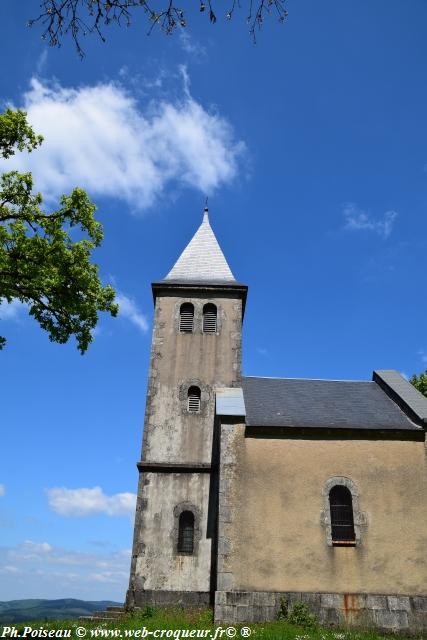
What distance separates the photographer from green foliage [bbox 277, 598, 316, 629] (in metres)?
11.5

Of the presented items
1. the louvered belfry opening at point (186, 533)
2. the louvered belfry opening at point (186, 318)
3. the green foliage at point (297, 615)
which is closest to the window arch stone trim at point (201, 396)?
the louvered belfry opening at point (186, 318)

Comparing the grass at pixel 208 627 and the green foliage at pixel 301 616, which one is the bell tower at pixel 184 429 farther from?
the green foliage at pixel 301 616

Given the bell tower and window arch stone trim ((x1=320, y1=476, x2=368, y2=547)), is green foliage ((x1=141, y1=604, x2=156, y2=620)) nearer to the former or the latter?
the bell tower

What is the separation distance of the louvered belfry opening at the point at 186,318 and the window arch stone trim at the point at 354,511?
9.31 metres

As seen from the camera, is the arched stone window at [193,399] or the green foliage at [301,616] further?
the arched stone window at [193,399]

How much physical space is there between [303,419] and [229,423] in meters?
2.28

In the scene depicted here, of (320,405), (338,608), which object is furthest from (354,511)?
(320,405)

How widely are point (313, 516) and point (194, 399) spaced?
7360 mm

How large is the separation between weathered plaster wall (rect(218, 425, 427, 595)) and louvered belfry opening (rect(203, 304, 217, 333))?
718 cm

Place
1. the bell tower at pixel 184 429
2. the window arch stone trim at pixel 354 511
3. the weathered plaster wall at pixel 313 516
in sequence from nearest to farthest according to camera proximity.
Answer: the weathered plaster wall at pixel 313 516 < the window arch stone trim at pixel 354 511 < the bell tower at pixel 184 429

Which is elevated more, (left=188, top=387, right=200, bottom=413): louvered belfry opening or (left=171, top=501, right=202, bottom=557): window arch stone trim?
(left=188, top=387, right=200, bottom=413): louvered belfry opening

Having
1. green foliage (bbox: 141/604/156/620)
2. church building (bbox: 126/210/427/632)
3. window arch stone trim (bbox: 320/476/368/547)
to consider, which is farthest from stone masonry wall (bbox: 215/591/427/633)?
green foliage (bbox: 141/604/156/620)

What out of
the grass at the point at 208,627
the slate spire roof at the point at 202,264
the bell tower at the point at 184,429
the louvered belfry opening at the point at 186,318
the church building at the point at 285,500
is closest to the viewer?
the grass at the point at 208,627

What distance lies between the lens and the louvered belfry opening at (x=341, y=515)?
1316cm
